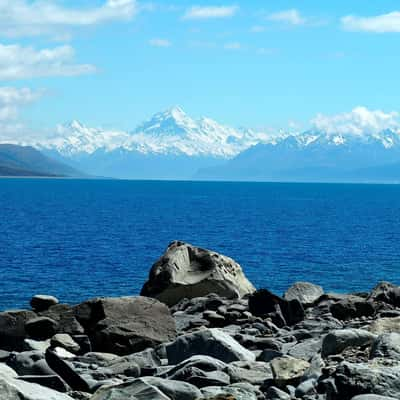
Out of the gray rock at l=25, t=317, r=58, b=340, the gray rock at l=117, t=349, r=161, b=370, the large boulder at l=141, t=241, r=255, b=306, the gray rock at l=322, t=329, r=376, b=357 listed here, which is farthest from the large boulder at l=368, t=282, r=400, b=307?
the gray rock at l=322, t=329, r=376, b=357

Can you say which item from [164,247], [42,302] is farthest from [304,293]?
[164,247]

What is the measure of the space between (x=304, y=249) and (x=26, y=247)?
2408 centimetres

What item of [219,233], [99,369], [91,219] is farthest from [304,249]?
[99,369]

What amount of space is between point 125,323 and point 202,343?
471 cm

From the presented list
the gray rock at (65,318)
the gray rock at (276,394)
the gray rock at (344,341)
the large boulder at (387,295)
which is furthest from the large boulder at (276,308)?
the gray rock at (276,394)

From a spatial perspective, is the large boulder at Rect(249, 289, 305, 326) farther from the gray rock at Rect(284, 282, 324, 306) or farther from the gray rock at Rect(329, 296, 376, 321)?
the gray rock at Rect(284, 282, 324, 306)

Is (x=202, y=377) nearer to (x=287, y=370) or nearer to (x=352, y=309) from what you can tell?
(x=287, y=370)

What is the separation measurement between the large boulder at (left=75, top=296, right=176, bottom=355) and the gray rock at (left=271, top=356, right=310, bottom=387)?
644 cm

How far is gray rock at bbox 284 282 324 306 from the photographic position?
28.8m

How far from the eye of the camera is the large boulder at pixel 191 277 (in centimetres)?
2994

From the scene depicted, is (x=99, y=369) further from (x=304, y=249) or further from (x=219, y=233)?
(x=219, y=233)

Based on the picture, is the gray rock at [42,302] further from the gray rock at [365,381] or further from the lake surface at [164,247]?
the lake surface at [164,247]

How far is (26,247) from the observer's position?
73.4 metres

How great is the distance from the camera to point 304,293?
29531 mm
